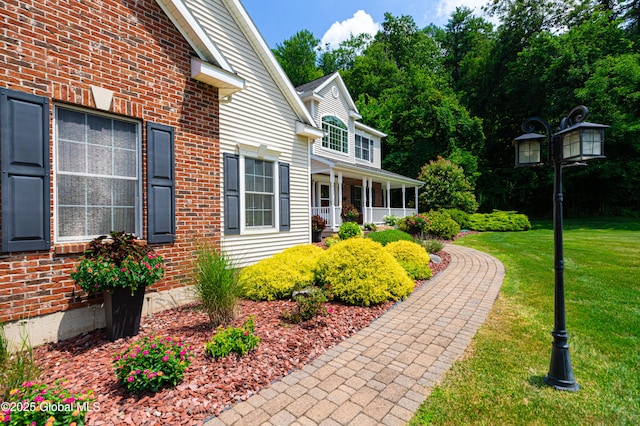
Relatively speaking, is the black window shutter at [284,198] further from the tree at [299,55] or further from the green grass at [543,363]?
the tree at [299,55]

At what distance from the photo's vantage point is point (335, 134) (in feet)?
55.2

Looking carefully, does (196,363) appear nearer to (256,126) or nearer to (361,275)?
(361,275)

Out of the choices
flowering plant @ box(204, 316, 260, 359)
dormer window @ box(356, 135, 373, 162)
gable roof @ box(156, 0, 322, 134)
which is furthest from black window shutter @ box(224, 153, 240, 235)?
dormer window @ box(356, 135, 373, 162)

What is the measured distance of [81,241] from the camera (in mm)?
3984

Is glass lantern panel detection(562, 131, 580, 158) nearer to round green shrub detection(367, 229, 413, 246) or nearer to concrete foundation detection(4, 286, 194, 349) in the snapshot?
concrete foundation detection(4, 286, 194, 349)

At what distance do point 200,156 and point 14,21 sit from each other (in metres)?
2.75

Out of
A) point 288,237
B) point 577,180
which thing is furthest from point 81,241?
point 577,180

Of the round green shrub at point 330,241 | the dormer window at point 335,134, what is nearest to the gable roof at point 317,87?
the dormer window at point 335,134

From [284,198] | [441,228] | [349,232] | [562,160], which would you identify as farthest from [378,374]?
[441,228]

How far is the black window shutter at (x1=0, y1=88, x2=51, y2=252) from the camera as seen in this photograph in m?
3.31

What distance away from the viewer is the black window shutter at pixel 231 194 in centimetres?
603

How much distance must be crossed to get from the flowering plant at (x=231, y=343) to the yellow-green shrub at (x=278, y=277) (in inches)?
65.8

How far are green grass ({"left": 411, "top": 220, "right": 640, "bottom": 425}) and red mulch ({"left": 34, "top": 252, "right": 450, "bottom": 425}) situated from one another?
1.51 metres

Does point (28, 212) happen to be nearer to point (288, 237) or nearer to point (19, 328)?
point (19, 328)
